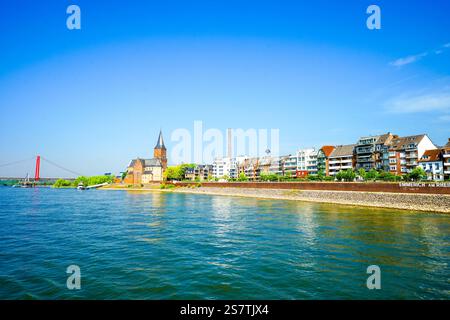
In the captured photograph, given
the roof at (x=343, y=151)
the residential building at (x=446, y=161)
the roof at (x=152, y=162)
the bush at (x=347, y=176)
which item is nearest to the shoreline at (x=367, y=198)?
the bush at (x=347, y=176)

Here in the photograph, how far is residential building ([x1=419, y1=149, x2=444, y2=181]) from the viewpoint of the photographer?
7188 centimetres

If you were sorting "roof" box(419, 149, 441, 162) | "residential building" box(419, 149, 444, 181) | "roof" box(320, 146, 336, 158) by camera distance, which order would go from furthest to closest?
"roof" box(320, 146, 336, 158)
"roof" box(419, 149, 441, 162)
"residential building" box(419, 149, 444, 181)

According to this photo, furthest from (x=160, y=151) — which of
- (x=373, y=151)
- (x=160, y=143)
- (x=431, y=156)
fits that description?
(x=431, y=156)

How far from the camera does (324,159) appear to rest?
10438cm

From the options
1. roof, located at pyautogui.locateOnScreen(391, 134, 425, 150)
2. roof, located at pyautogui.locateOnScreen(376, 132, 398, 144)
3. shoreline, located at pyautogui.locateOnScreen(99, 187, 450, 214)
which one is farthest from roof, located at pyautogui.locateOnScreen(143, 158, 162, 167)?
roof, located at pyautogui.locateOnScreen(391, 134, 425, 150)

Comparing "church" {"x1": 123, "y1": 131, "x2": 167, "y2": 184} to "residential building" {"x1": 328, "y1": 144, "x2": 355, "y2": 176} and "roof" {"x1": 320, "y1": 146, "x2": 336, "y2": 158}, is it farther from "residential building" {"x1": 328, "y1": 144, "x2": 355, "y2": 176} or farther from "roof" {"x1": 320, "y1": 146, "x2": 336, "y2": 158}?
"residential building" {"x1": 328, "y1": 144, "x2": 355, "y2": 176}

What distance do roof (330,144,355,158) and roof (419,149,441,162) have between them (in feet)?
72.6

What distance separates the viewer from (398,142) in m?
84.2

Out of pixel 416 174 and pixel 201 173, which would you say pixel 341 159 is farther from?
pixel 201 173

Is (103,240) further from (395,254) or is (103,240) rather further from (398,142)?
(398,142)

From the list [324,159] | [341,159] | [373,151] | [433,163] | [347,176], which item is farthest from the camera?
[324,159]

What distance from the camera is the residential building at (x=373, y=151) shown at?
3408 inches

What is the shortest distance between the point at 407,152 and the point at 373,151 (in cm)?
1045

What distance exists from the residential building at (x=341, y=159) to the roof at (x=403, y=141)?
536 inches
